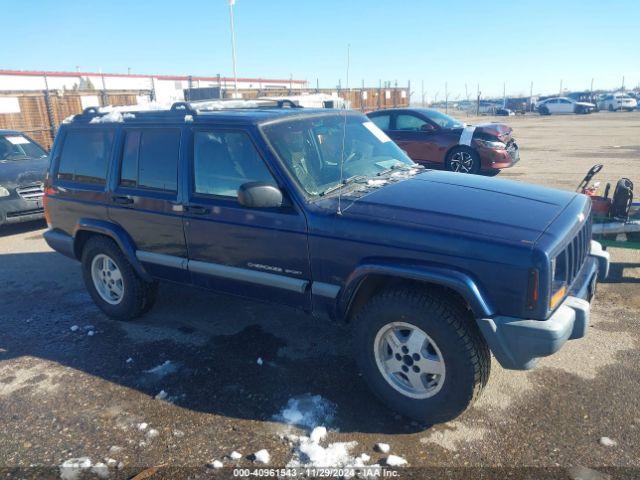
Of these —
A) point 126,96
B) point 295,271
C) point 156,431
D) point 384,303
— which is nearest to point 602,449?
point 384,303

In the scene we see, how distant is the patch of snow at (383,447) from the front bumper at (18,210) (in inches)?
299

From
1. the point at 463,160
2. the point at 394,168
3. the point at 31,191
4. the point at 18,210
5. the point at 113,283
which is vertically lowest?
the point at 113,283

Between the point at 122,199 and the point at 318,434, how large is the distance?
2682mm

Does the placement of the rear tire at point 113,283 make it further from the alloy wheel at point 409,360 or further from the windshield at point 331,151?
the alloy wheel at point 409,360

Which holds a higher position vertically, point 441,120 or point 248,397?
point 441,120

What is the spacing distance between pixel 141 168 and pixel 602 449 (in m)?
3.90

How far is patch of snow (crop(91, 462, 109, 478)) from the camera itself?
2855 millimetres

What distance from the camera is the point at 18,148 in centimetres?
943

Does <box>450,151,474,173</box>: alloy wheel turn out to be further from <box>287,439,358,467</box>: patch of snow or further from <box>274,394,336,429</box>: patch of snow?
<box>287,439,358,467</box>: patch of snow

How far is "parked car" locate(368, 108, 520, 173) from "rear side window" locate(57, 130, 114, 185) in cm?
782

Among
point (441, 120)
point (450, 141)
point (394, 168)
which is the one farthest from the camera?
point (441, 120)

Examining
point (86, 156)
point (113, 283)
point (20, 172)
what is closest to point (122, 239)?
point (113, 283)

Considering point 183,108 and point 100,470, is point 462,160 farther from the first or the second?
point 100,470

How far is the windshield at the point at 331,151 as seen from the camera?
3654 millimetres
